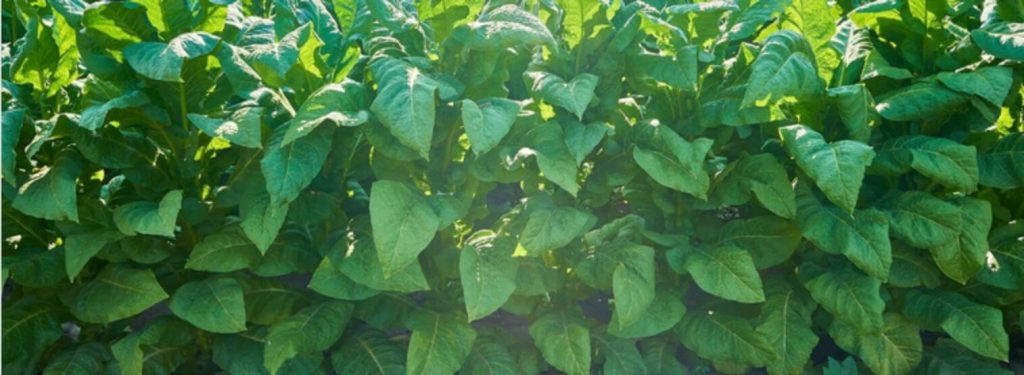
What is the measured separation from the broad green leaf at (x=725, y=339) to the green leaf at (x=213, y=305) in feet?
4.58

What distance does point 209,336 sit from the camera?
309 cm

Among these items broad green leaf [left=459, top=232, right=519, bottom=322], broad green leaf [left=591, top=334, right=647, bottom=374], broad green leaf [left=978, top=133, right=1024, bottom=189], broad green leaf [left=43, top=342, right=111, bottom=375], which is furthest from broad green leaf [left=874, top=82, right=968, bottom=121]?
broad green leaf [left=43, top=342, right=111, bottom=375]

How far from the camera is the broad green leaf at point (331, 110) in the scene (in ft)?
7.78

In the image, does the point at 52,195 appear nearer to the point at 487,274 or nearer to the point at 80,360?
the point at 80,360

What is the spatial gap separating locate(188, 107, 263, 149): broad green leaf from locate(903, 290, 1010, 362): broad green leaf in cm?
215

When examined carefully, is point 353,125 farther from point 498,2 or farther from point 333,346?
point 333,346

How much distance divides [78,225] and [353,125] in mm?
950

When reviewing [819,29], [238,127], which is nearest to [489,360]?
[238,127]

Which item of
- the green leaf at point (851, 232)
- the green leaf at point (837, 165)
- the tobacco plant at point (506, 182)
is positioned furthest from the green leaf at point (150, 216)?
the green leaf at point (851, 232)

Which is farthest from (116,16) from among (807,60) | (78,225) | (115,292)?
(807,60)

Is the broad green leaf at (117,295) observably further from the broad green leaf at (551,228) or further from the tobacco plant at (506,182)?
the broad green leaf at (551,228)

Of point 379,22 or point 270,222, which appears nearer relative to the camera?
point 270,222

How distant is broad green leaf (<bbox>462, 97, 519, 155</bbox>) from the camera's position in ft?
7.82

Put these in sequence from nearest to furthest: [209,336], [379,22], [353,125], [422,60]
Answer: [353,125]
[422,60]
[379,22]
[209,336]
